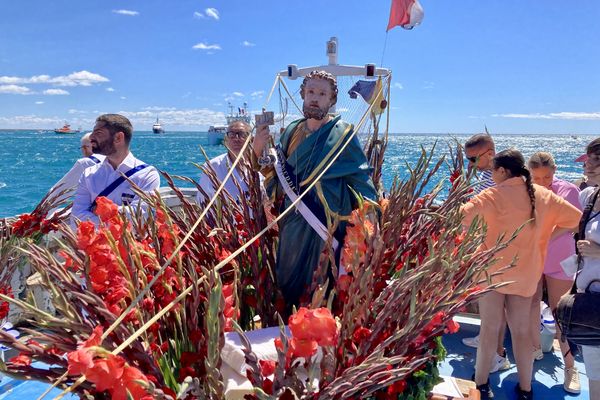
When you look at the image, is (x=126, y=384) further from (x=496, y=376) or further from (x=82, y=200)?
(x=496, y=376)

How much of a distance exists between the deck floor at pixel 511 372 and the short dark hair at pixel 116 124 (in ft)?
7.50

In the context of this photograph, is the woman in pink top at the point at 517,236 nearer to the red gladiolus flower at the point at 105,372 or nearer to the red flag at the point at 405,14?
the red flag at the point at 405,14

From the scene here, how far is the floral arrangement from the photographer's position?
29.2 inches

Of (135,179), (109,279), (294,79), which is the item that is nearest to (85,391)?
(109,279)

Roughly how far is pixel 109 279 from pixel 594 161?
210cm

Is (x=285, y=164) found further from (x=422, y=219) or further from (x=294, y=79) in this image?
(x=294, y=79)

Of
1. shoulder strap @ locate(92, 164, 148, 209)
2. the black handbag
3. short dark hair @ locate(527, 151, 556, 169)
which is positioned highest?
short dark hair @ locate(527, 151, 556, 169)

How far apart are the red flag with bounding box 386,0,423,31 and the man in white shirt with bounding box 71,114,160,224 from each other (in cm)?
152

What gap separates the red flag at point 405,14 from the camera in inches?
96.4

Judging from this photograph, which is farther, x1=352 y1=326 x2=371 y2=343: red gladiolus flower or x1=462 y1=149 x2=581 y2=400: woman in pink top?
x1=462 y1=149 x2=581 y2=400: woman in pink top

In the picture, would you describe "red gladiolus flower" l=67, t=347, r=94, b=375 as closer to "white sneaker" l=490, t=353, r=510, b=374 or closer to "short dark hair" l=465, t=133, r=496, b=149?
"short dark hair" l=465, t=133, r=496, b=149

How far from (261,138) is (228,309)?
2.84 ft

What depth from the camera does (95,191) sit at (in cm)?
253

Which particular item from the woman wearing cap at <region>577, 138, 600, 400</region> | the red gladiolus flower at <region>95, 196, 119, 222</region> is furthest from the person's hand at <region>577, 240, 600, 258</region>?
the red gladiolus flower at <region>95, 196, 119, 222</region>
